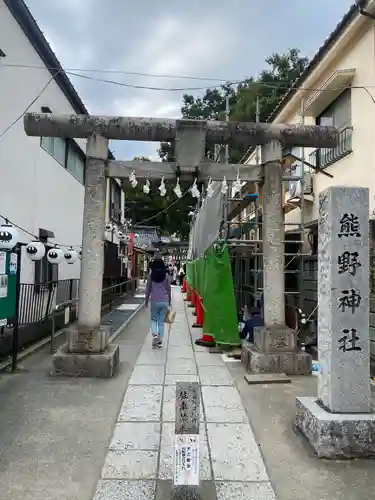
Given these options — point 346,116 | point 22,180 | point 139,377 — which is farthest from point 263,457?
point 22,180

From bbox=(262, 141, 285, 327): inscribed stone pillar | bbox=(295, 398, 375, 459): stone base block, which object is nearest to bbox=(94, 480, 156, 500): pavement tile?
bbox=(295, 398, 375, 459): stone base block

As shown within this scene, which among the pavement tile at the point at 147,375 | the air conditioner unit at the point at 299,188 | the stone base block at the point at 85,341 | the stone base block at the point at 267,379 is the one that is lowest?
the pavement tile at the point at 147,375

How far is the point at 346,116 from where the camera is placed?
31.2 ft

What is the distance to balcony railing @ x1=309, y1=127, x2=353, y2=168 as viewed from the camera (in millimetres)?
9055

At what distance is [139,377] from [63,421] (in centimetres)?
210

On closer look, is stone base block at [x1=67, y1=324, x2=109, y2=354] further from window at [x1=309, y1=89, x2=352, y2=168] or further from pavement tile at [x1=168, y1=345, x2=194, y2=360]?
window at [x1=309, y1=89, x2=352, y2=168]

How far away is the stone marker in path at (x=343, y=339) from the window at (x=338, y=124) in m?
4.77

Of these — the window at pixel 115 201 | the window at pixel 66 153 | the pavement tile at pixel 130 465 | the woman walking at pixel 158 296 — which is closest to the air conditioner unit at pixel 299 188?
the woman walking at pixel 158 296

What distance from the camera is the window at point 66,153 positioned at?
13.1 m

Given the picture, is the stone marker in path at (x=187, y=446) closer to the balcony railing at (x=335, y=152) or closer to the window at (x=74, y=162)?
the balcony railing at (x=335, y=152)

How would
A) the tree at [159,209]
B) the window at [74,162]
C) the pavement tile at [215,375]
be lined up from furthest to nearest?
the tree at [159,209] < the window at [74,162] < the pavement tile at [215,375]

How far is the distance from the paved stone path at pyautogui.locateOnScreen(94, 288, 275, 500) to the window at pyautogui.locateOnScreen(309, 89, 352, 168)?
222 inches

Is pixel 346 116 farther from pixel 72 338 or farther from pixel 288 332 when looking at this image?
pixel 72 338

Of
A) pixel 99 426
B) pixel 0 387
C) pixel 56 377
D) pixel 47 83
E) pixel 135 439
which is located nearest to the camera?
pixel 135 439
